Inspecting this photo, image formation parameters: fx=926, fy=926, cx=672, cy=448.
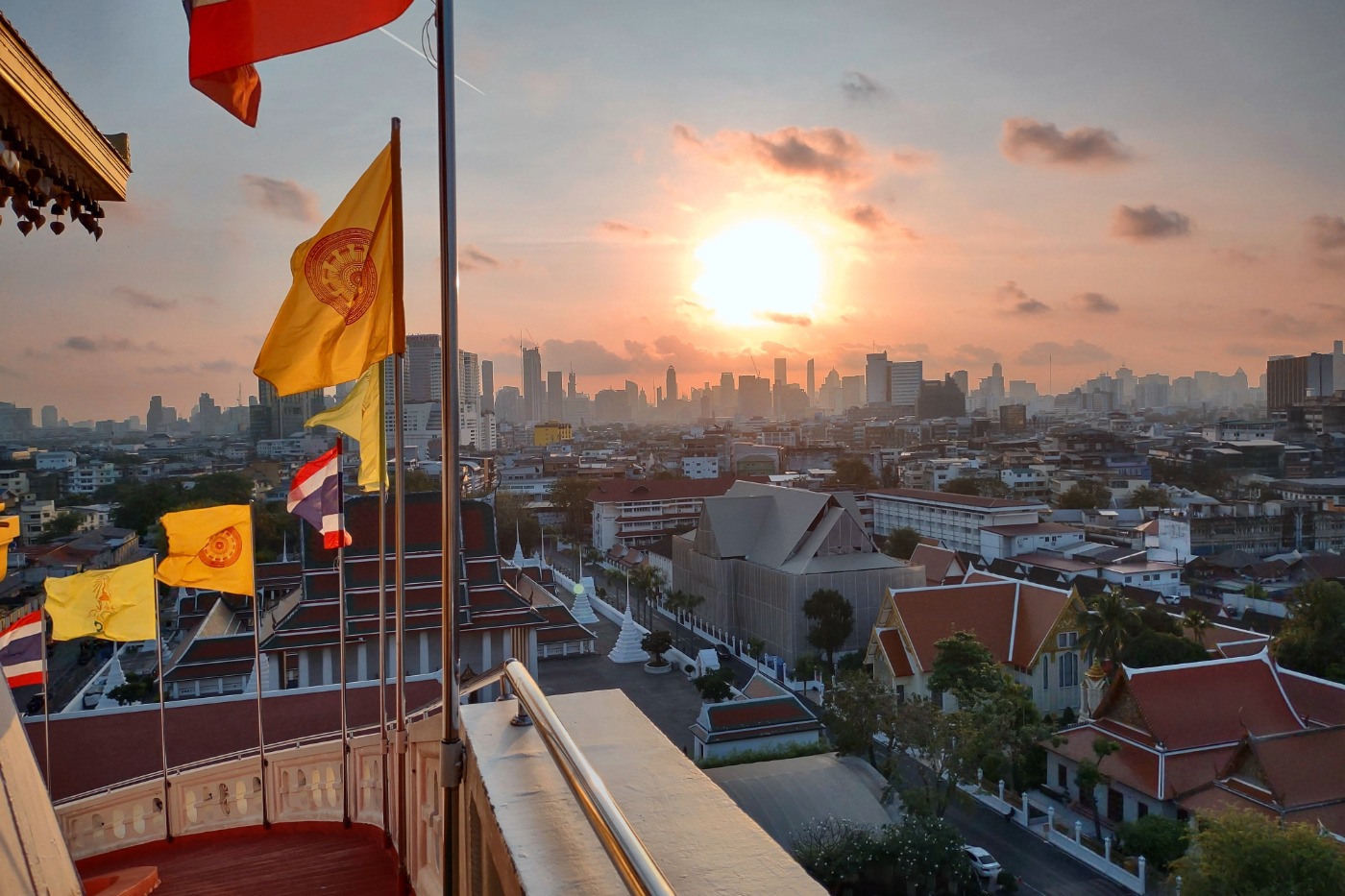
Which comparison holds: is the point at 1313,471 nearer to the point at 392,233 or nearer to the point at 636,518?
the point at 636,518

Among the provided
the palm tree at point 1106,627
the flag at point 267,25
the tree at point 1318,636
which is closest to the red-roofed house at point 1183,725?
the palm tree at point 1106,627

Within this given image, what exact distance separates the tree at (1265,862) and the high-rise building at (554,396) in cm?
16108

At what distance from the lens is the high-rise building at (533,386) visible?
158663mm

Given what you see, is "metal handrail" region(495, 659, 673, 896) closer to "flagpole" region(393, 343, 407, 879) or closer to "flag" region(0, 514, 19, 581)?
"flagpole" region(393, 343, 407, 879)

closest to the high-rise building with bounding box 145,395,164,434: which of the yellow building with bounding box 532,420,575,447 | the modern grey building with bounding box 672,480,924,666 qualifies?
the yellow building with bounding box 532,420,575,447

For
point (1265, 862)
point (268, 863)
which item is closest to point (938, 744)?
point (1265, 862)

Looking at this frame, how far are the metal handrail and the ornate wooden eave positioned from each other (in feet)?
6.77

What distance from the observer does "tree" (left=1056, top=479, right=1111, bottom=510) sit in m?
45.0

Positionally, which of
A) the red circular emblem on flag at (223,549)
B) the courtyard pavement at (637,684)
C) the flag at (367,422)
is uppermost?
the flag at (367,422)

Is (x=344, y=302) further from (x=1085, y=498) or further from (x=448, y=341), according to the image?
(x=1085, y=498)

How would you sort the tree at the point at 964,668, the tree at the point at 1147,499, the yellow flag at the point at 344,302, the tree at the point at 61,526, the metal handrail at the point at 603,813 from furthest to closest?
the tree at the point at 1147,499 → the tree at the point at 61,526 → the tree at the point at 964,668 → the yellow flag at the point at 344,302 → the metal handrail at the point at 603,813

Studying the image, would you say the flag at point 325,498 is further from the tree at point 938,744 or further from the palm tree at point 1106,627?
the palm tree at point 1106,627

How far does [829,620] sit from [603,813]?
2021 cm

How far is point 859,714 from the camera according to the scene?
13.8 m
